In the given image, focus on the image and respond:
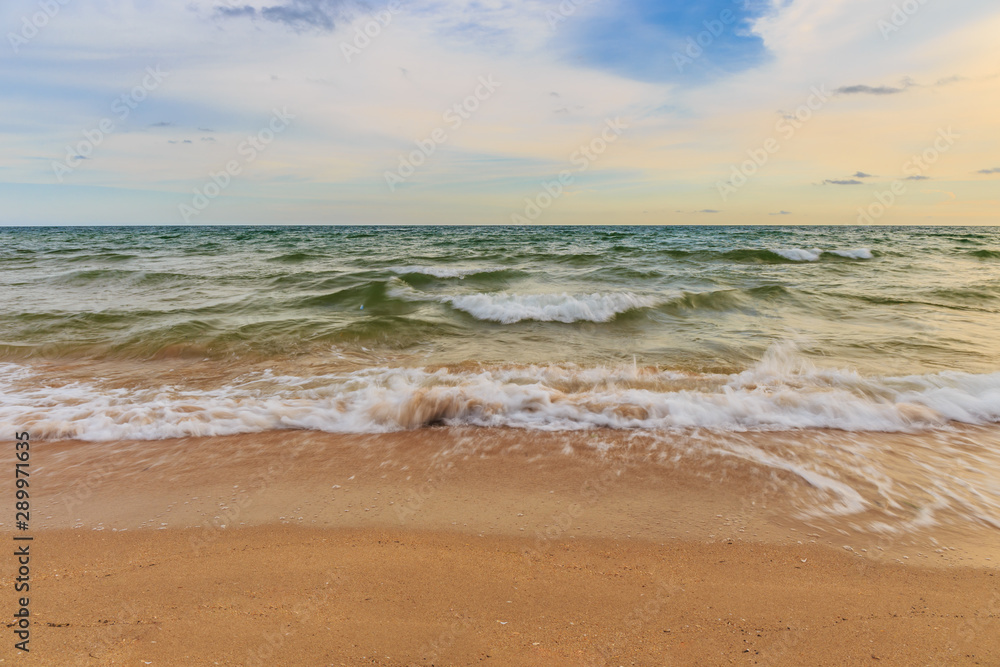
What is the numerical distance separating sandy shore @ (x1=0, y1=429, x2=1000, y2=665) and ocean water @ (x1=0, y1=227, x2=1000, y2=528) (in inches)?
21.3

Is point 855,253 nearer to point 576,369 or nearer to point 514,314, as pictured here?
point 514,314

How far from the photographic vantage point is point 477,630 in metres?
A: 1.98

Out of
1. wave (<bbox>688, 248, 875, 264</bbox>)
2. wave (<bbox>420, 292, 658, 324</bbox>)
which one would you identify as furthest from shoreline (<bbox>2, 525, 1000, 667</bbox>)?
wave (<bbox>688, 248, 875, 264</bbox>)

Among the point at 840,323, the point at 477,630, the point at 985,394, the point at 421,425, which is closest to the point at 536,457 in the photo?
the point at 421,425

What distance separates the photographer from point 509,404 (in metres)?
4.50

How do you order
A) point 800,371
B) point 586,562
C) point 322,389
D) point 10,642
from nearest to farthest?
point 10,642 < point 586,562 < point 322,389 < point 800,371

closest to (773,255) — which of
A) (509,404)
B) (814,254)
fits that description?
(814,254)

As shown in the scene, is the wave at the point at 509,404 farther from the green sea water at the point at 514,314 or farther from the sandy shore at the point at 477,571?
the green sea water at the point at 514,314

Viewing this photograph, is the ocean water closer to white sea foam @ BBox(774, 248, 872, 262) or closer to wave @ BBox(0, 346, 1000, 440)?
wave @ BBox(0, 346, 1000, 440)

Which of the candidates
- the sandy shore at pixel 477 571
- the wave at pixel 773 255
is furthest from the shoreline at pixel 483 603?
the wave at pixel 773 255

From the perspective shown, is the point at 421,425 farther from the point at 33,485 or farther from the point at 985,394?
the point at 985,394

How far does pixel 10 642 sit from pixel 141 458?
190 cm

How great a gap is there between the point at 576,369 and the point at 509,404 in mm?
1615

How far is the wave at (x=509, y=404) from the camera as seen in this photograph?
4.17 metres
